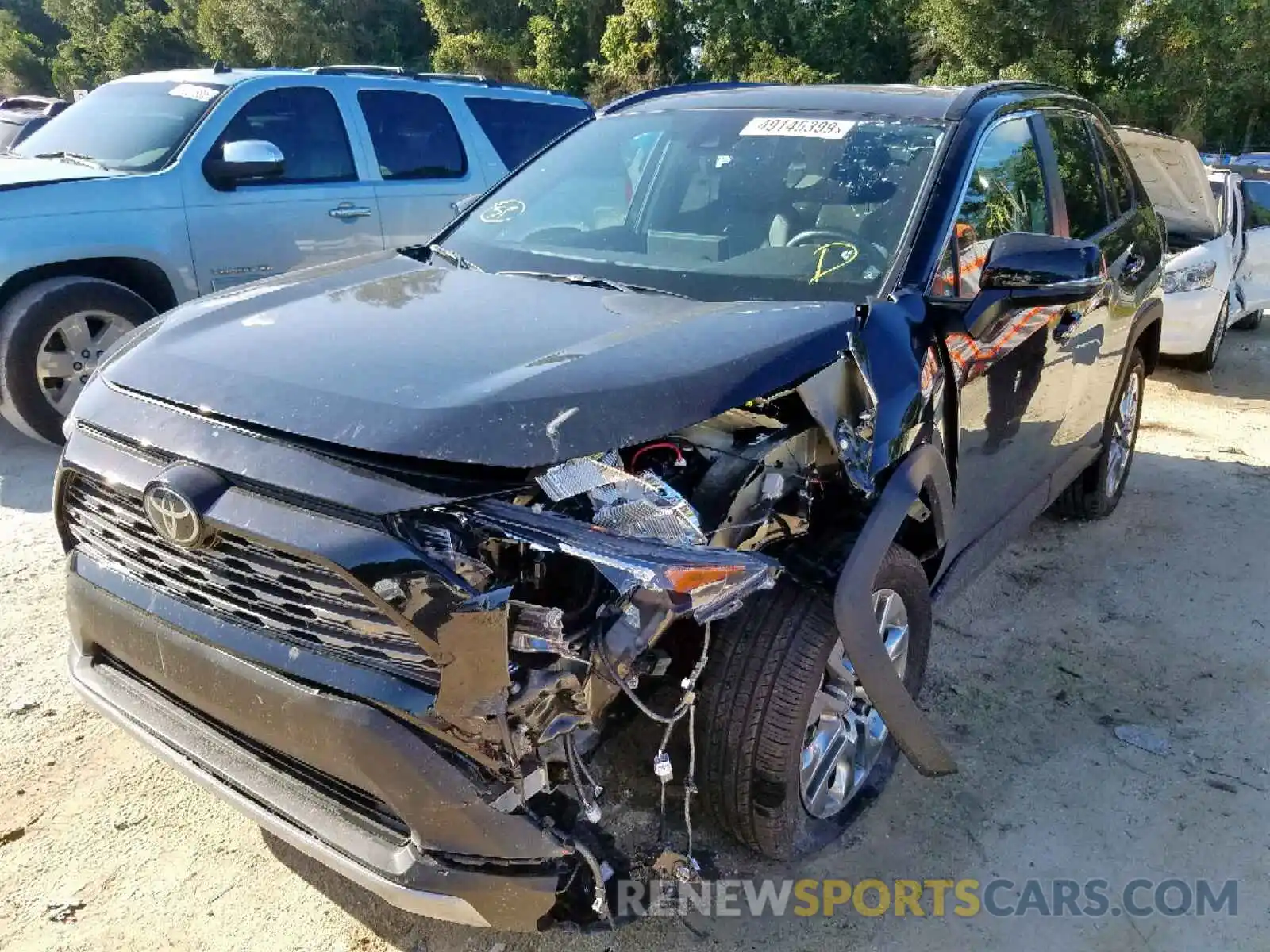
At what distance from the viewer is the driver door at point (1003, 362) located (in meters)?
3.06

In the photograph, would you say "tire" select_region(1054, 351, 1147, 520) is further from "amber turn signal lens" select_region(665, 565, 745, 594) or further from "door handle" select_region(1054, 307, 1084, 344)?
"amber turn signal lens" select_region(665, 565, 745, 594)

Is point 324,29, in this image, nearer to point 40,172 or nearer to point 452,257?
point 40,172

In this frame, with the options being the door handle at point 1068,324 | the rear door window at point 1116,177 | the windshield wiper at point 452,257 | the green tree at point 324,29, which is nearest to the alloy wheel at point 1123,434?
the rear door window at point 1116,177

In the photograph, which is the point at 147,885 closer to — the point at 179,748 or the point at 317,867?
the point at 317,867

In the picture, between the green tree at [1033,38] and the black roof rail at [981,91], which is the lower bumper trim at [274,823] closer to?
the black roof rail at [981,91]

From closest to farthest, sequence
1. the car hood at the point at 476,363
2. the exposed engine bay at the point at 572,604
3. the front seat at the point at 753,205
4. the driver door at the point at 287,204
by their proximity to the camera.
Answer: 1. the exposed engine bay at the point at 572,604
2. the car hood at the point at 476,363
3. the front seat at the point at 753,205
4. the driver door at the point at 287,204

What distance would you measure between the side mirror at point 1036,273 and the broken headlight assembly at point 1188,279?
5.33 m

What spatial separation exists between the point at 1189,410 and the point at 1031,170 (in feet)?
→ 14.8

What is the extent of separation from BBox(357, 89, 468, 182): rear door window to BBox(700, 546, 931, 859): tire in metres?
5.00

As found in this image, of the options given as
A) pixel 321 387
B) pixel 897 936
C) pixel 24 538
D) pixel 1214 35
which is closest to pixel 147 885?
pixel 321 387

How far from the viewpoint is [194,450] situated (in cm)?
213

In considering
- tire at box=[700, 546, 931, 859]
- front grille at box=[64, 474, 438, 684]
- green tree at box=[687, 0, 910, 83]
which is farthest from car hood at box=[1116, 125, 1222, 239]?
green tree at box=[687, 0, 910, 83]

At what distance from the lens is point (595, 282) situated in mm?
3002

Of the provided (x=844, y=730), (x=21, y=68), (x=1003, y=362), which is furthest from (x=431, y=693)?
(x=21, y=68)
